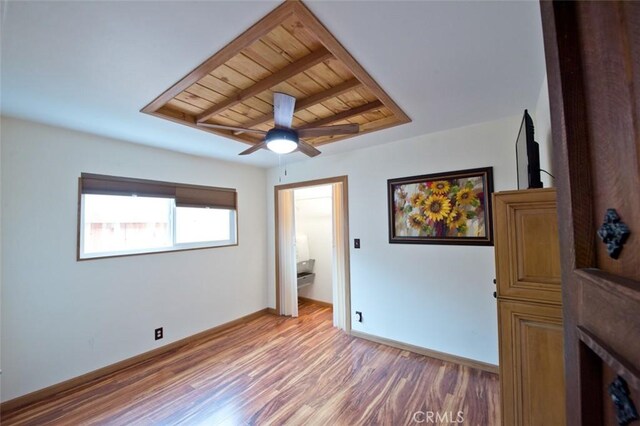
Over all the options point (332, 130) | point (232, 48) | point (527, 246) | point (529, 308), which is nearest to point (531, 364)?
point (529, 308)

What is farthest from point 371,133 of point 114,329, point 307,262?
point 114,329

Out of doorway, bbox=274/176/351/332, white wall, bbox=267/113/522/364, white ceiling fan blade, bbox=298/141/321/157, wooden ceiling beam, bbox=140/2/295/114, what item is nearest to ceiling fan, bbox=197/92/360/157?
white ceiling fan blade, bbox=298/141/321/157

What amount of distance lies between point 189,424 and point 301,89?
2.47 metres

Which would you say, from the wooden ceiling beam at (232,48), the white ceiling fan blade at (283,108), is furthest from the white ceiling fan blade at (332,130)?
the wooden ceiling beam at (232,48)

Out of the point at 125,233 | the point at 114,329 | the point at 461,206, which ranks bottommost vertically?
the point at 114,329

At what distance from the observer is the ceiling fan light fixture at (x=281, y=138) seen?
5.93ft

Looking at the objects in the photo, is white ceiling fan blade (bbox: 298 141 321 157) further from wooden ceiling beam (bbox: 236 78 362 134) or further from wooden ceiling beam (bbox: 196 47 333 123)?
wooden ceiling beam (bbox: 196 47 333 123)

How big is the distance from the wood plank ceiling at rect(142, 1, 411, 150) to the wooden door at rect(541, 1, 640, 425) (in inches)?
38.8

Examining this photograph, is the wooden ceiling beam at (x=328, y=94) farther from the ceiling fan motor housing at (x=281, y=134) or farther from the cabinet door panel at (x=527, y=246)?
the cabinet door panel at (x=527, y=246)

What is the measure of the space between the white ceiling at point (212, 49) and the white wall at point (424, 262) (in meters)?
0.48

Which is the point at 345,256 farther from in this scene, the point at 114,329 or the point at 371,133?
the point at 114,329

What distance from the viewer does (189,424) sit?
1765 mm

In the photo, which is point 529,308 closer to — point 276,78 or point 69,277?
point 276,78

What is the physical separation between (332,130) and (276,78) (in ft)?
1.64
